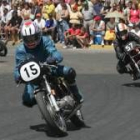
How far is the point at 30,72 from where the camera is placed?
8102 millimetres

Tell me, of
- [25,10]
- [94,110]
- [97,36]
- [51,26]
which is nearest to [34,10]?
[25,10]

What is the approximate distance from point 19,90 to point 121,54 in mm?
2570

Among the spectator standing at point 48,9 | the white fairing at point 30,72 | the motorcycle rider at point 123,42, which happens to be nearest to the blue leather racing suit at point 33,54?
the white fairing at point 30,72

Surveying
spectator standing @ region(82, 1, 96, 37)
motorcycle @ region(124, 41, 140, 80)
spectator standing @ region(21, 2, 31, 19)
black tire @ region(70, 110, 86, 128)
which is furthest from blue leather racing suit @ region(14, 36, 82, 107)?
spectator standing @ region(21, 2, 31, 19)

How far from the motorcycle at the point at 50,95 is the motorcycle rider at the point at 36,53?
0.43 feet

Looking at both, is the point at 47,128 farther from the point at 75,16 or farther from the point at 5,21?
the point at 5,21

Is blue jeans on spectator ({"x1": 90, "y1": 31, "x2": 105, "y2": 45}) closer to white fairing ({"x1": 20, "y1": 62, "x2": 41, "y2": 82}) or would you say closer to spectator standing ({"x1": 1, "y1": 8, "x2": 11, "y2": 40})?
spectator standing ({"x1": 1, "y1": 8, "x2": 11, "y2": 40})

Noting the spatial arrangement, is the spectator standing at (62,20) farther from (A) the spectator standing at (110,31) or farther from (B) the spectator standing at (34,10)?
(A) the spectator standing at (110,31)

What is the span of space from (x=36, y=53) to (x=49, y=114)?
120 cm

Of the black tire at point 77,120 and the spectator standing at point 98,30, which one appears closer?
the black tire at point 77,120

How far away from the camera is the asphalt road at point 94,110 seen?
8492 mm

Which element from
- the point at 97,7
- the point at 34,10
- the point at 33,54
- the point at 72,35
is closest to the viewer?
the point at 33,54

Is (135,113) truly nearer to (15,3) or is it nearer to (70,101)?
(70,101)

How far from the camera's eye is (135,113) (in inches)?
407
